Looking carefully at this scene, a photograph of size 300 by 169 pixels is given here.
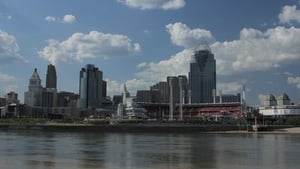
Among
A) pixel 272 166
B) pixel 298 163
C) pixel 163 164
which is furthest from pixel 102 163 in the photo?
pixel 298 163

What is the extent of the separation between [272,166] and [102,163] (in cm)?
1716

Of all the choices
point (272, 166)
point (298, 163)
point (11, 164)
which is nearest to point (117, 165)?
point (11, 164)

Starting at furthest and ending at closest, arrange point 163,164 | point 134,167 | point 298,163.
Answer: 1. point 298,163
2. point 163,164
3. point 134,167

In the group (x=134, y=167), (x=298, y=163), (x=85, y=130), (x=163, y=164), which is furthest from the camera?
(x=85, y=130)

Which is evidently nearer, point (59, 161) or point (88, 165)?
point (88, 165)

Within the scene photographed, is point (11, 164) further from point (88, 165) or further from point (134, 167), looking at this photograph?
point (134, 167)

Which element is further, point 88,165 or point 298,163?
point 298,163

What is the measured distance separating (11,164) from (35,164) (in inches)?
90.2

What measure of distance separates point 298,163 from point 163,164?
15.2m

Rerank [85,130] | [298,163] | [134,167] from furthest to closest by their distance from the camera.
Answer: [85,130], [298,163], [134,167]

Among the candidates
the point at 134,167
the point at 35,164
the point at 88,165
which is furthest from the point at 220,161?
the point at 35,164

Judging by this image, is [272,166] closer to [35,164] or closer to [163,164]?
[163,164]

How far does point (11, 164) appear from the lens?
46.3 meters

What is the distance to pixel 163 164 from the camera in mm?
48125
